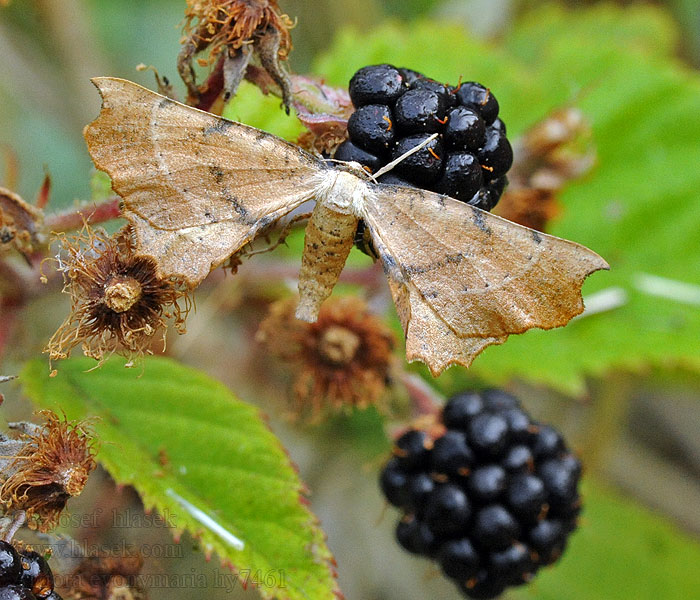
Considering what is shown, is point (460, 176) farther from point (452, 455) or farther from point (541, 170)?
point (541, 170)

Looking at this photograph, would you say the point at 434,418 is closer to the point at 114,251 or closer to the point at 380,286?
the point at 380,286

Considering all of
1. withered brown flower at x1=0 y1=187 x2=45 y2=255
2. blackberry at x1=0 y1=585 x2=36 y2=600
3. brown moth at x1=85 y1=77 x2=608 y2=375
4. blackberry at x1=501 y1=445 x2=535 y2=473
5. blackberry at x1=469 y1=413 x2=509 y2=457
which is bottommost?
blackberry at x1=501 y1=445 x2=535 y2=473

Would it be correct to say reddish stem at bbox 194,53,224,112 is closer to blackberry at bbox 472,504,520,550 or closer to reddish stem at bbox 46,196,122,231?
reddish stem at bbox 46,196,122,231

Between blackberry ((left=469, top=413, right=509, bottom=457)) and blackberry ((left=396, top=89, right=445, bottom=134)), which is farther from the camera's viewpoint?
blackberry ((left=469, top=413, right=509, bottom=457))

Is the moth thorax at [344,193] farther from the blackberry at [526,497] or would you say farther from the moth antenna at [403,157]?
the blackberry at [526,497]

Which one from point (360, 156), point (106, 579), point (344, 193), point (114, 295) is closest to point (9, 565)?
point (106, 579)

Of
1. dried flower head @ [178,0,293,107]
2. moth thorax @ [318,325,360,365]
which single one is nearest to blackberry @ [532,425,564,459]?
moth thorax @ [318,325,360,365]

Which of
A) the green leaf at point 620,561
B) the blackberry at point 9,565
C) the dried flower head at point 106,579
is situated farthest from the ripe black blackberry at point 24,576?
the green leaf at point 620,561
